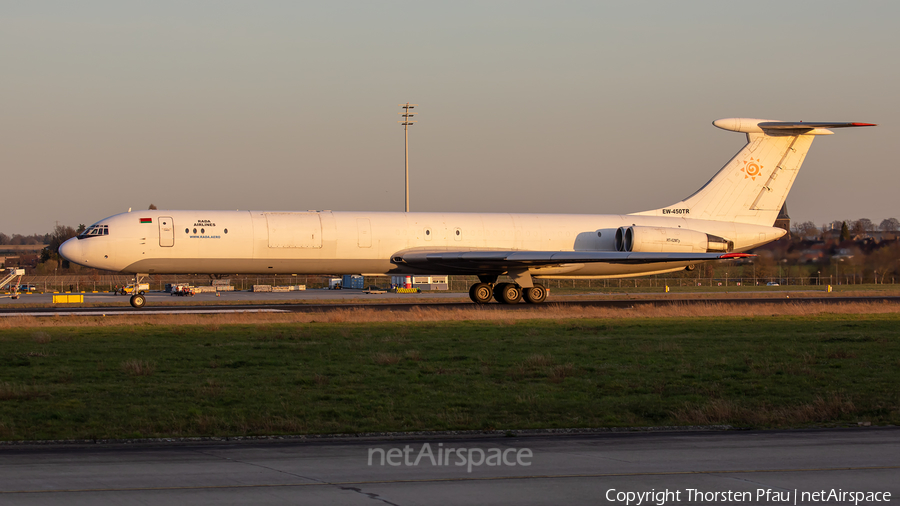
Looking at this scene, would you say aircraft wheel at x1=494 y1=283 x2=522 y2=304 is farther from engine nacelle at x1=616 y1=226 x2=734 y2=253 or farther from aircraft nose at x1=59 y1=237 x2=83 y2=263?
aircraft nose at x1=59 y1=237 x2=83 y2=263

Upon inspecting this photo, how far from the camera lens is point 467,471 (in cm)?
791

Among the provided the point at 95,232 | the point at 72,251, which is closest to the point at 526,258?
the point at 95,232

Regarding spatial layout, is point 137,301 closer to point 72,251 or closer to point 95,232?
point 72,251

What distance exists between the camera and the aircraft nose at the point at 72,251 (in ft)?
104

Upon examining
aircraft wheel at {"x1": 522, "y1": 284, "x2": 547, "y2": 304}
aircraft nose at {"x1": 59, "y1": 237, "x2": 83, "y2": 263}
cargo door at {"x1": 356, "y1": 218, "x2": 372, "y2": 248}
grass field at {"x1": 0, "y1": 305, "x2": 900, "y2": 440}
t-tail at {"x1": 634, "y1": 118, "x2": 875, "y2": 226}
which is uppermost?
t-tail at {"x1": 634, "y1": 118, "x2": 875, "y2": 226}

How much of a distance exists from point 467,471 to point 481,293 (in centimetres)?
2918

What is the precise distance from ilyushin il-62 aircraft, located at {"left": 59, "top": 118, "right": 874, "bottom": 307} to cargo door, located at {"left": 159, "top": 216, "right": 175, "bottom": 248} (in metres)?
0.04

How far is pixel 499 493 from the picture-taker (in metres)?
7.05

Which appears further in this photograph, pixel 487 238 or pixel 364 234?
pixel 487 238

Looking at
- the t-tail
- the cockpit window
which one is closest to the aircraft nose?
the cockpit window

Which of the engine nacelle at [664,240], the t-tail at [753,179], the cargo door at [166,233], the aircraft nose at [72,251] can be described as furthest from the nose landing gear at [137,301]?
the t-tail at [753,179]

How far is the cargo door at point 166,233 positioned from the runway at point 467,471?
23.5 meters

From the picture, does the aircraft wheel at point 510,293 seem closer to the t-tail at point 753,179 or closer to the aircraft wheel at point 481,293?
the aircraft wheel at point 481,293

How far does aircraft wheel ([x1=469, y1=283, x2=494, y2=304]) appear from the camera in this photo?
37031mm
